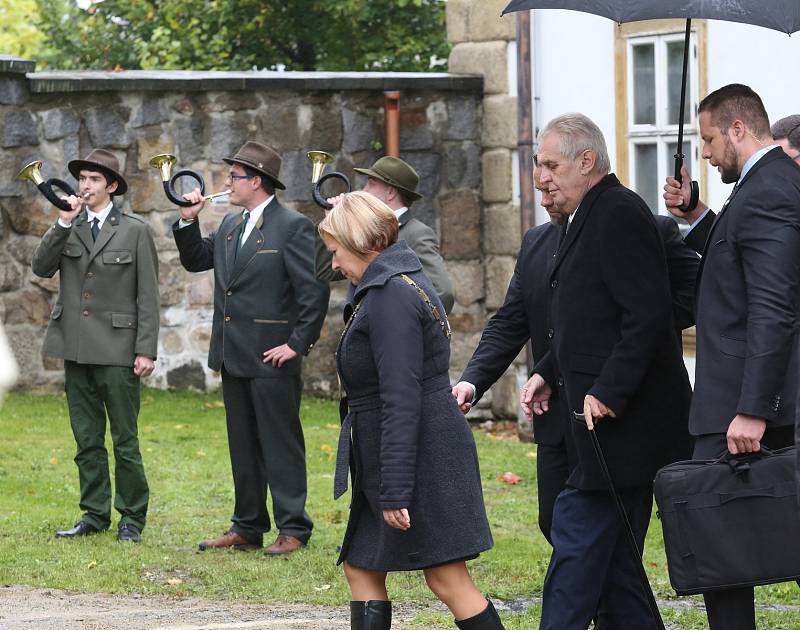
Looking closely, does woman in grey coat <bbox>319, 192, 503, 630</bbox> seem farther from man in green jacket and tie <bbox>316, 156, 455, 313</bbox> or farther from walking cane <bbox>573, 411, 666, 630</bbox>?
man in green jacket and tie <bbox>316, 156, 455, 313</bbox>

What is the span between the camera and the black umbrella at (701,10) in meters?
5.38

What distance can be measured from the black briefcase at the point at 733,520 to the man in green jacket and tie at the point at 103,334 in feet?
13.0

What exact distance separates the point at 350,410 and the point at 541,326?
1108mm

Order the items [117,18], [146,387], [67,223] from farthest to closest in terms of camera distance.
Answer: [117,18] → [146,387] → [67,223]

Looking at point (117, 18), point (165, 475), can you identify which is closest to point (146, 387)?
point (165, 475)

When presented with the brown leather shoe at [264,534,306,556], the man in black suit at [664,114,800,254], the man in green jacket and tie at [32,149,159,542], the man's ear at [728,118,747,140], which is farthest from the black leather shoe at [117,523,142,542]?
the man's ear at [728,118,747,140]

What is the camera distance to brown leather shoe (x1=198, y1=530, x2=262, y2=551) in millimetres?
8070

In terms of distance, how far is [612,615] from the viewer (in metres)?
5.69

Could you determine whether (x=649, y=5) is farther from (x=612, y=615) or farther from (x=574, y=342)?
(x=612, y=615)

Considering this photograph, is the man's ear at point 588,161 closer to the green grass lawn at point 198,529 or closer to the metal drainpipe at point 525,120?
the green grass lawn at point 198,529

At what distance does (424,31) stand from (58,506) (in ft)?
41.7

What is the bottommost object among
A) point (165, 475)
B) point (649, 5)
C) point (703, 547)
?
point (165, 475)

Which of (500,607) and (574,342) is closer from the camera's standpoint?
(574,342)

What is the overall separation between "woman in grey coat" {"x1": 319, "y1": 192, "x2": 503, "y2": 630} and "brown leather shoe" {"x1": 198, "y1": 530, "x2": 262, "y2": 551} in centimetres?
288
